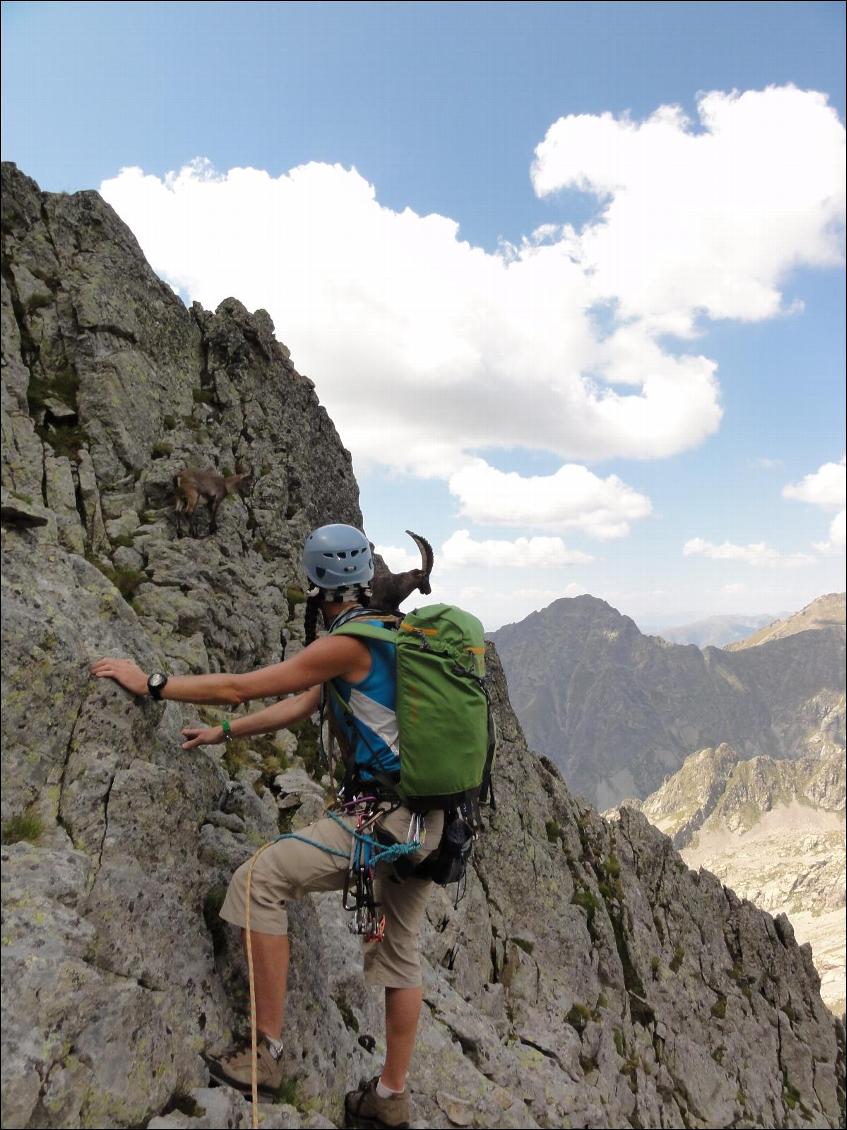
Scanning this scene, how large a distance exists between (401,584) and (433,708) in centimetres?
180

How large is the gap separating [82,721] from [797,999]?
48.9 meters

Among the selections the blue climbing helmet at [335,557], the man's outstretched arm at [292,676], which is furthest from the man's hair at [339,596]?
the man's outstretched arm at [292,676]

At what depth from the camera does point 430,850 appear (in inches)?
281

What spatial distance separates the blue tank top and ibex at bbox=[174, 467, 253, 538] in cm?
1766

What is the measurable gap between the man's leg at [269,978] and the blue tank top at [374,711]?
2031 mm

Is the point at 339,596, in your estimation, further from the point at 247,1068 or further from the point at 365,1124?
the point at 365,1124

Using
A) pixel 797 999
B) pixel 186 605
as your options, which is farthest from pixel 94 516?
pixel 797 999

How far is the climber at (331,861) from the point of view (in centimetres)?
675

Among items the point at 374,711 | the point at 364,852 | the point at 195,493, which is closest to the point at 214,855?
the point at 364,852

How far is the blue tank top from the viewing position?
6.96m

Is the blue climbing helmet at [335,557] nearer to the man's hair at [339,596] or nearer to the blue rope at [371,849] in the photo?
the man's hair at [339,596]

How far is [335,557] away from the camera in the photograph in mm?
7570

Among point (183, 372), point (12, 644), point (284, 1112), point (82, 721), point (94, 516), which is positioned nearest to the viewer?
point (284, 1112)

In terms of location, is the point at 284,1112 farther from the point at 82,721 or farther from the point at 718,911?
the point at 718,911
